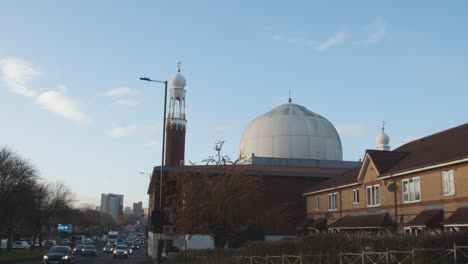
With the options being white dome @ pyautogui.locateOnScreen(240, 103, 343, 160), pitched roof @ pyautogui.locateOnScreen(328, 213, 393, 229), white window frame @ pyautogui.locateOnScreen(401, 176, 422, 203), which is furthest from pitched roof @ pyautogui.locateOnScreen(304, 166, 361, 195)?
white dome @ pyautogui.locateOnScreen(240, 103, 343, 160)

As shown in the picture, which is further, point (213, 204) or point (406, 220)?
point (213, 204)

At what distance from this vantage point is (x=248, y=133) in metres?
72.9

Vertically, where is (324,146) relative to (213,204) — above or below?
above

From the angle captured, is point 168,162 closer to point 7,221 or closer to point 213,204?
point 7,221

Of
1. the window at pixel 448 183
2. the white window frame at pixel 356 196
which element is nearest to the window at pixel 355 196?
the white window frame at pixel 356 196

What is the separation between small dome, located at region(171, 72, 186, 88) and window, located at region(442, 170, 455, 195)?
5141cm

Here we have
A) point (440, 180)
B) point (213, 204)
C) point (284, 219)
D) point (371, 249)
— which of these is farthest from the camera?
point (284, 219)

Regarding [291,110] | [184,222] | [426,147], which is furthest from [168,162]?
[426,147]

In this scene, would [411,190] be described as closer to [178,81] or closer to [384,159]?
[384,159]

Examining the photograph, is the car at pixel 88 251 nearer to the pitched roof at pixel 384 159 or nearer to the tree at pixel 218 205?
the tree at pixel 218 205

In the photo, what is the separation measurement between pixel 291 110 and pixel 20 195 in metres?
35.4

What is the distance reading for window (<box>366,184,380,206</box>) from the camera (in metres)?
39.2

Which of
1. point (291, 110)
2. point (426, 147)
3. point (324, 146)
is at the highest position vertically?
point (291, 110)

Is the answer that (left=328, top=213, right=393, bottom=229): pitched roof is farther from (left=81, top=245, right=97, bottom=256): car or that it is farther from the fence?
(left=81, top=245, right=97, bottom=256): car
